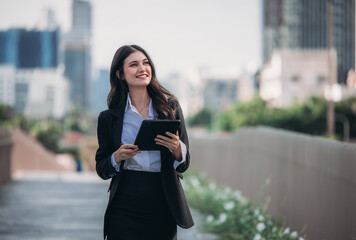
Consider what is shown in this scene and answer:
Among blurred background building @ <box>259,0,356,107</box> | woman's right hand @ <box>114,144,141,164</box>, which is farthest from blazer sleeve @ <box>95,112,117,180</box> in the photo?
blurred background building @ <box>259,0,356,107</box>

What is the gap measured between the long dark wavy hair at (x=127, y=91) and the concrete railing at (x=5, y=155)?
10.1 meters

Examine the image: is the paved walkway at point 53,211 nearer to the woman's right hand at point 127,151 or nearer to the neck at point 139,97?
the neck at point 139,97

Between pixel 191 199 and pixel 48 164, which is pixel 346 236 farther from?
pixel 48 164

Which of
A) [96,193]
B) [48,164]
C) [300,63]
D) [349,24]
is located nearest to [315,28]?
[349,24]

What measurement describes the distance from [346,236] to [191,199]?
5521 millimetres

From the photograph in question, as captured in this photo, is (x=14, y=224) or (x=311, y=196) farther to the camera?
(x=14, y=224)

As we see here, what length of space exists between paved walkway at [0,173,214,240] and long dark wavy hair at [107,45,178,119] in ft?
12.5

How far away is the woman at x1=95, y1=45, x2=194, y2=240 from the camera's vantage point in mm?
3584

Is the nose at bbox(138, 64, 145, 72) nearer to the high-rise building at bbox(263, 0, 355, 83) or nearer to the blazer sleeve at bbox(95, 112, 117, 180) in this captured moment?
the blazer sleeve at bbox(95, 112, 117, 180)

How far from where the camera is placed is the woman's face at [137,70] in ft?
12.2

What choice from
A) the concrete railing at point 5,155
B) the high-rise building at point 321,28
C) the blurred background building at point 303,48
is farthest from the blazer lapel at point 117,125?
the high-rise building at point 321,28

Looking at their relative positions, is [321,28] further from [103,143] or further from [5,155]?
[103,143]

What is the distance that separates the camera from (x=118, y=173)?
11.9 ft

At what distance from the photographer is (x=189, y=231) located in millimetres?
7977
